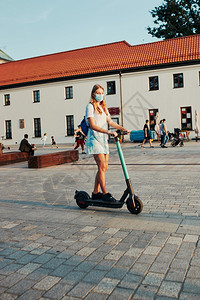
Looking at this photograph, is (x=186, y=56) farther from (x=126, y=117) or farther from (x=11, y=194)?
(x=11, y=194)

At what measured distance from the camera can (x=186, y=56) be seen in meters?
30.1

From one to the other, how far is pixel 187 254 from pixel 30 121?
1405 inches

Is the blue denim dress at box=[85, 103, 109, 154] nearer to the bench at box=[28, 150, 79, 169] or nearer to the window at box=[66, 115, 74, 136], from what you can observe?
the bench at box=[28, 150, 79, 169]

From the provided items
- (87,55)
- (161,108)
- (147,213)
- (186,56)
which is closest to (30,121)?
(87,55)

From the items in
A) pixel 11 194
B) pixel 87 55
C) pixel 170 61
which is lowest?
pixel 11 194

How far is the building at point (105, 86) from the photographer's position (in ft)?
98.6

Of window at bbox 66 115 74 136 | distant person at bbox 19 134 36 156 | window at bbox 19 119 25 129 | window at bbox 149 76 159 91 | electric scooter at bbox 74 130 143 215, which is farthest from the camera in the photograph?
window at bbox 19 119 25 129

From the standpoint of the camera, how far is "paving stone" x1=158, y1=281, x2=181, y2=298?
2.46m

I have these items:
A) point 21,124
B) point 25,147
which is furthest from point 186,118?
point 21,124

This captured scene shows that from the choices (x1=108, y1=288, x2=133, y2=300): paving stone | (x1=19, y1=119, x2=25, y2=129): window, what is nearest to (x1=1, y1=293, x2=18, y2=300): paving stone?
(x1=108, y1=288, x2=133, y2=300): paving stone

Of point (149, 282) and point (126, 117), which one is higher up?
point (126, 117)

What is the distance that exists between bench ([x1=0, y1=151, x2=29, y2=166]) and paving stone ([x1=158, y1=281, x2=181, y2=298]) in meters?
12.5

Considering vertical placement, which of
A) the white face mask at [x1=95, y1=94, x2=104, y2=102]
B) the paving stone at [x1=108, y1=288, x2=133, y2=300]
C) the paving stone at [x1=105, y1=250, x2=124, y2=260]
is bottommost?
the paving stone at [x1=108, y1=288, x2=133, y2=300]

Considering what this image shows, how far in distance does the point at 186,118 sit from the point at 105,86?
8.84m
